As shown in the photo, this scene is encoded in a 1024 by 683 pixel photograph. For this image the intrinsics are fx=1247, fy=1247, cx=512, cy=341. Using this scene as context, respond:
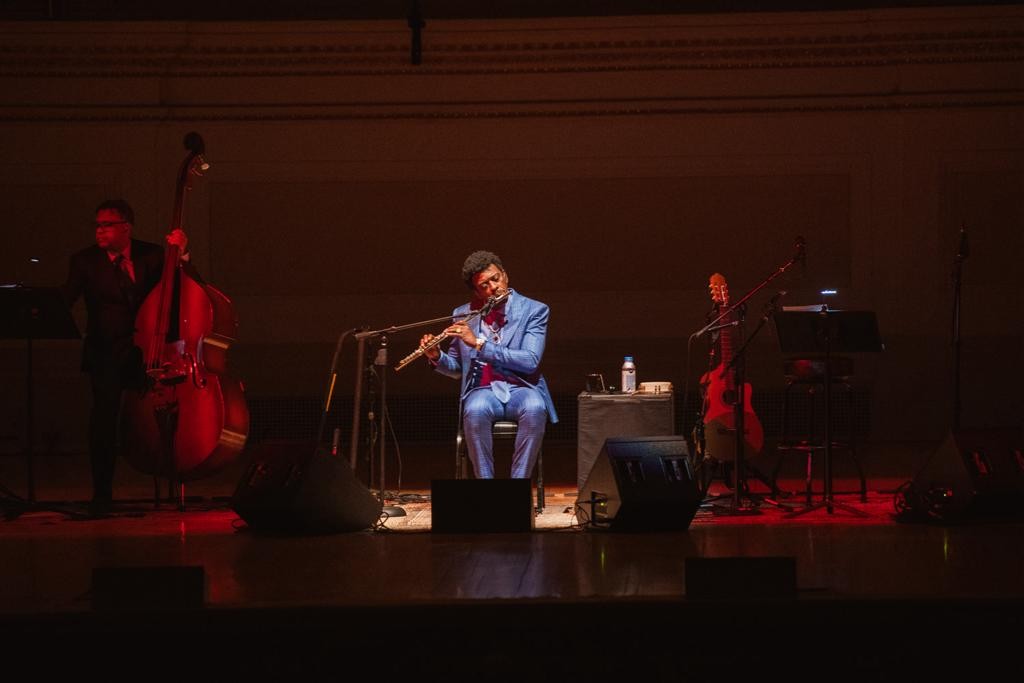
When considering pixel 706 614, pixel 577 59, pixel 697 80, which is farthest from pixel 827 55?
pixel 706 614

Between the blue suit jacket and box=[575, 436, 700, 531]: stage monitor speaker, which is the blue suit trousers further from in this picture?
box=[575, 436, 700, 531]: stage monitor speaker

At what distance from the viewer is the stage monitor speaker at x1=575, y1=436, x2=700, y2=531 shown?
482 centimetres

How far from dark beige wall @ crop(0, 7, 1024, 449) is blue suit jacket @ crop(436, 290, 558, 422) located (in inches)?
121

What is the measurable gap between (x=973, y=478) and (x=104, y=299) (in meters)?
3.83

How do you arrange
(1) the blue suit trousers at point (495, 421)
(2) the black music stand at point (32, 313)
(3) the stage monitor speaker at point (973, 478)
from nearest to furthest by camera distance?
(3) the stage monitor speaker at point (973, 478)
(2) the black music stand at point (32, 313)
(1) the blue suit trousers at point (495, 421)

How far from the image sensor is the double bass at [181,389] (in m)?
5.46

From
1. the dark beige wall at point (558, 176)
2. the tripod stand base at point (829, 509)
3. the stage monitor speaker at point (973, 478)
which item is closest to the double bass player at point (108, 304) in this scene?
the tripod stand base at point (829, 509)

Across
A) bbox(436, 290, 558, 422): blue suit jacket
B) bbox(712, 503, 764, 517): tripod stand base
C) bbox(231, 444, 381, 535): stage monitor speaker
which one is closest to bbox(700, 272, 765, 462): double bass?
bbox(712, 503, 764, 517): tripod stand base

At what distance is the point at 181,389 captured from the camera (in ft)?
18.0

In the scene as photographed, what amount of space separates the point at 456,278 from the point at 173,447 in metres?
3.75

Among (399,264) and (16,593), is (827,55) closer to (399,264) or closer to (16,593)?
(399,264)

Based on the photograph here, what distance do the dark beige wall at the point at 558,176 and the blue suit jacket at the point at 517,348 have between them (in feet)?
10.1

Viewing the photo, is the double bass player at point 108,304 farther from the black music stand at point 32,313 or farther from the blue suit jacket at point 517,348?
the blue suit jacket at point 517,348

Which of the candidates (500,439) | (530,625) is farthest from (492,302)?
(530,625)
